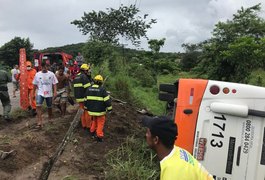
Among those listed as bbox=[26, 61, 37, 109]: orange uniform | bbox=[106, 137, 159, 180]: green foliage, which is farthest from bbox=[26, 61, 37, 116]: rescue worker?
bbox=[106, 137, 159, 180]: green foliage

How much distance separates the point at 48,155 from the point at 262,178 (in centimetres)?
448

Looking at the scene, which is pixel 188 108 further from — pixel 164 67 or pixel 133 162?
pixel 164 67

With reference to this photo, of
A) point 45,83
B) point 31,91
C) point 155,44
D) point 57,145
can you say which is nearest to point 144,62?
point 155,44

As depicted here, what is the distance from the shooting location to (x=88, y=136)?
29.1 feet

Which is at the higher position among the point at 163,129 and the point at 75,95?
the point at 163,129

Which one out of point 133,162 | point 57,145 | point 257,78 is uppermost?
point 257,78

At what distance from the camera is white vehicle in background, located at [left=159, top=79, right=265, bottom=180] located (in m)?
4.25

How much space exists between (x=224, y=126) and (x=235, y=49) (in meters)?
19.5

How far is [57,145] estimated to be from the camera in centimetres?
818

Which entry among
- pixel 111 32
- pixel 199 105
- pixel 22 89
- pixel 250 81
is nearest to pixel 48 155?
pixel 199 105

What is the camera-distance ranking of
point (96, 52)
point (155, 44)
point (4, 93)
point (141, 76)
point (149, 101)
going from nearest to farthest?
point (4, 93), point (149, 101), point (96, 52), point (141, 76), point (155, 44)

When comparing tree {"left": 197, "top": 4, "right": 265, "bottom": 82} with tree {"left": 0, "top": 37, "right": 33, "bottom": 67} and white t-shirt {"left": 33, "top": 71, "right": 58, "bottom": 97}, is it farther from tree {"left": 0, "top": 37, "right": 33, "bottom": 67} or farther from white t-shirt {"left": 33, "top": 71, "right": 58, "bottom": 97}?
tree {"left": 0, "top": 37, "right": 33, "bottom": 67}

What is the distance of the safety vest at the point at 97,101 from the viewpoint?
27.7 feet

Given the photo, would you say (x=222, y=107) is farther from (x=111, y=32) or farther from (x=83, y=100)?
(x=111, y=32)
